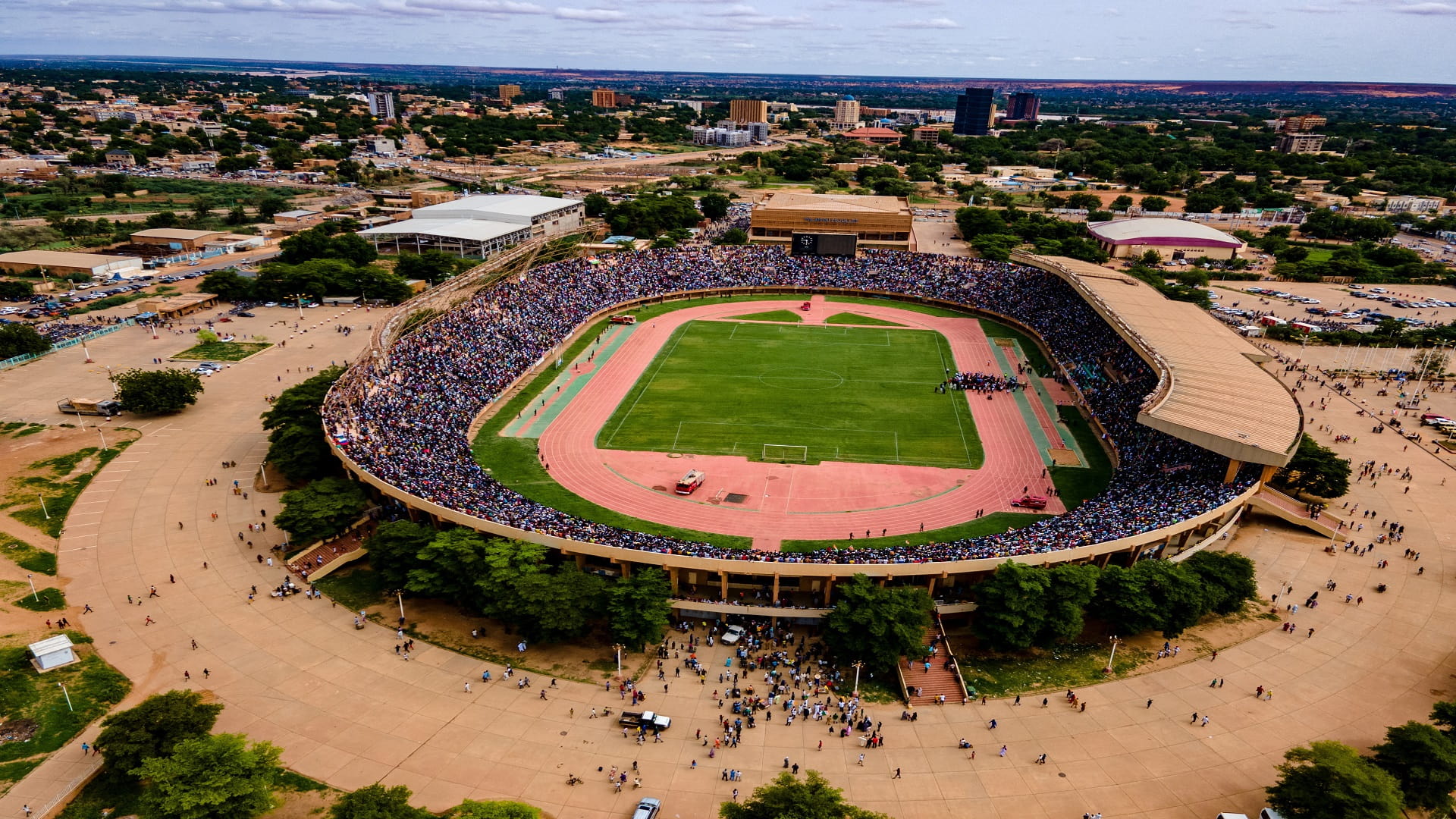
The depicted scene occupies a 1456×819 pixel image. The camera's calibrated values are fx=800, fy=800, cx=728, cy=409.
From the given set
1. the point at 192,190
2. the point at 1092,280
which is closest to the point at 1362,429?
the point at 1092,280

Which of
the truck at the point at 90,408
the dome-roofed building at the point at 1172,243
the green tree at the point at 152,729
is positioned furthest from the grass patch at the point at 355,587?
the dome-roofed building at the point at 1172,243

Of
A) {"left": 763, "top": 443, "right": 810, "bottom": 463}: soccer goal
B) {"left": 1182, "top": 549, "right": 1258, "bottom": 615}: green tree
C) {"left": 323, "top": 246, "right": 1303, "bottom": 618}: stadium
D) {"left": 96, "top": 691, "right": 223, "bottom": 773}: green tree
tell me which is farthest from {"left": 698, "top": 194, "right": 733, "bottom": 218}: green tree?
{"left": 96, "top": 691, "right": 223, "bottom": 773}: green tree

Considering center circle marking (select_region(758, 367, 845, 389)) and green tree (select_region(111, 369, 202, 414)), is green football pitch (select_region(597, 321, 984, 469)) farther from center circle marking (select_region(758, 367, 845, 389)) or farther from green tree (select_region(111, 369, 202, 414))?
green tree (select_region(111, 369, 202, 414))

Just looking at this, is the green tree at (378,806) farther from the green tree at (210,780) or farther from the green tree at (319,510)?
the green tree at (319,510)

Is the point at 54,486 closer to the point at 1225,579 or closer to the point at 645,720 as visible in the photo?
the point at 645,720

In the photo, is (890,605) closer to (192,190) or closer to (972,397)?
(972,397)

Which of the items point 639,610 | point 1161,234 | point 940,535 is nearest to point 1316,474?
point 940,535

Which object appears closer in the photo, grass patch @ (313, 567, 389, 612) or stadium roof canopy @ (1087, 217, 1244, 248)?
grass patch @ (313, 567, 389, 612)
